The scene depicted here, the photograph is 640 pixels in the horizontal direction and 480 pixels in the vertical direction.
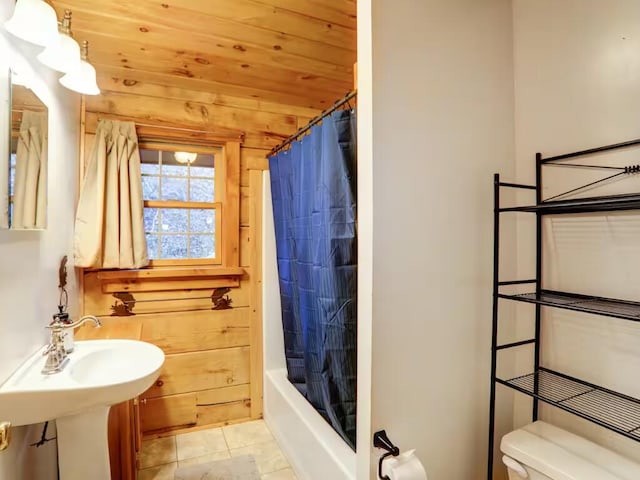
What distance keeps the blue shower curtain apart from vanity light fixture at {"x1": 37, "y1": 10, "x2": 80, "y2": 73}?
1.02 meters

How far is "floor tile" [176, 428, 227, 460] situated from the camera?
7.17 feet

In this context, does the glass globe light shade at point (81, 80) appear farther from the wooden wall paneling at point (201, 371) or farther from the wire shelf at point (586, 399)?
the wire shelf at point (586, 399)

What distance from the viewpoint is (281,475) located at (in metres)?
2.00

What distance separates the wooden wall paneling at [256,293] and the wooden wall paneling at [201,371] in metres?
0.07

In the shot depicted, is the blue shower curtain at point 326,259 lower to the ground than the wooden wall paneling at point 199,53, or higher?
lower

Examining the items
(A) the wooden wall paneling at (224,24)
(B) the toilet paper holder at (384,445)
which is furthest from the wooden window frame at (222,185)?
(B) the toilet paper holder at (384,445)

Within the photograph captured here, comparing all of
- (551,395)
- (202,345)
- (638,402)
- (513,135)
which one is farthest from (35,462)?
(513,135)

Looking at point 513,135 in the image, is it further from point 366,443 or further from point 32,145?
point 32,145

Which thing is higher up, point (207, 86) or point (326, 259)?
point (207, 86)

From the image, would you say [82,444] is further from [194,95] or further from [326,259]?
[194,95]

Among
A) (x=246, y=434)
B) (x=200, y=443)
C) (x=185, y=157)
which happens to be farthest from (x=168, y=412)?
(x=185, y=157)

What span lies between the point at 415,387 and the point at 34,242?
5.08 ft

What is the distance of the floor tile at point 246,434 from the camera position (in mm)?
2316

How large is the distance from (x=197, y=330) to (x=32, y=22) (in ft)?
6.09
